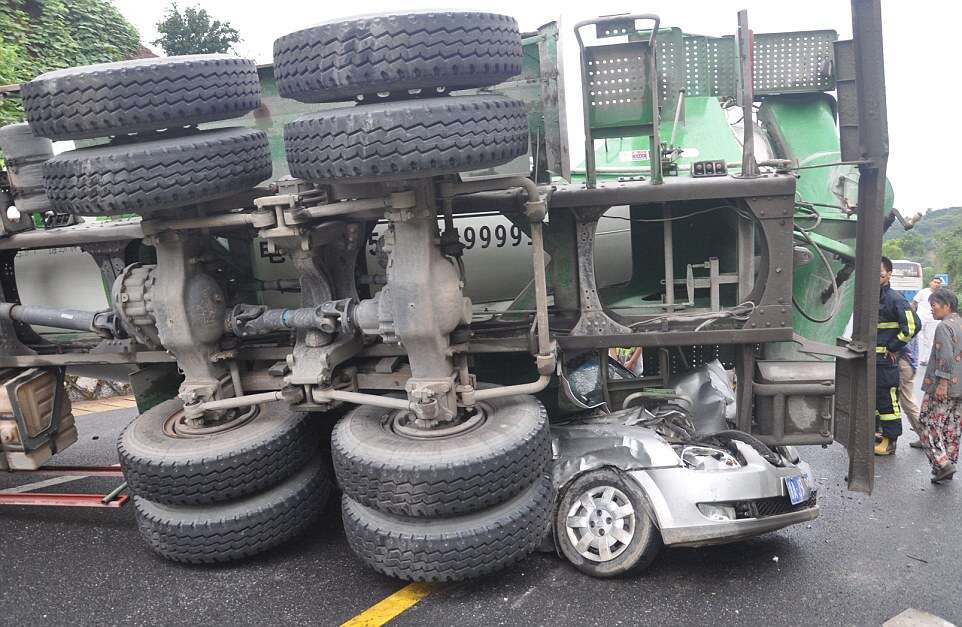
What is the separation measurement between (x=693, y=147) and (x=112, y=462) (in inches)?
215

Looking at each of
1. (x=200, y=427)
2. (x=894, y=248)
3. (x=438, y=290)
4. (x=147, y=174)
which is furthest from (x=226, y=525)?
(x=894, y=248)

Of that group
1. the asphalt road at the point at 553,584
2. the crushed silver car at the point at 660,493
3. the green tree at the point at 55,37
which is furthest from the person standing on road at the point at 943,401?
the green tree at the point at 55,37

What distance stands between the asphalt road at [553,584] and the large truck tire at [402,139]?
209cm

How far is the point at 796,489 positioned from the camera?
3.59 meters

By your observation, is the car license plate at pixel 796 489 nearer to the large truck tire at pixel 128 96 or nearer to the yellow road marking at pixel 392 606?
the yellow road marking at pixel 392 606

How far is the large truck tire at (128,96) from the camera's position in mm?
3328

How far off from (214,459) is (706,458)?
2564 millimetres

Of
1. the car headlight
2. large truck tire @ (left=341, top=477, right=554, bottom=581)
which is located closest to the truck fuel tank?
large truck tire @ (left=341, top=477, right=554, bottom=581)

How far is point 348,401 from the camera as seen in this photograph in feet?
12.4

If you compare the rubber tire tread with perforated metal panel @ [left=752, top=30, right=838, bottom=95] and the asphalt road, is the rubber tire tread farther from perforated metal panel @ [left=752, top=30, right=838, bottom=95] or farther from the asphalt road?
perforated metal panel @ [left=752, top=30, right=838, bottom=95]

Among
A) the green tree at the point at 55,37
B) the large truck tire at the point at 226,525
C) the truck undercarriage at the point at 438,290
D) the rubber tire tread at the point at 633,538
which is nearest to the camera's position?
the truck undercarriage at the point at 438,290

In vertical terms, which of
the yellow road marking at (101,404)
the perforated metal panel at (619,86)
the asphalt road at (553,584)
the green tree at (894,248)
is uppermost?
the perforated metal panel at (619,86)

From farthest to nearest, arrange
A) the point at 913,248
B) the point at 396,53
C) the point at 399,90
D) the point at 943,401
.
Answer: the point at 913,248, the point at 943,401, the point at 399,90, the point at 396,53

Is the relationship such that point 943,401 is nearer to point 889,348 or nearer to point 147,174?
point 889,348
